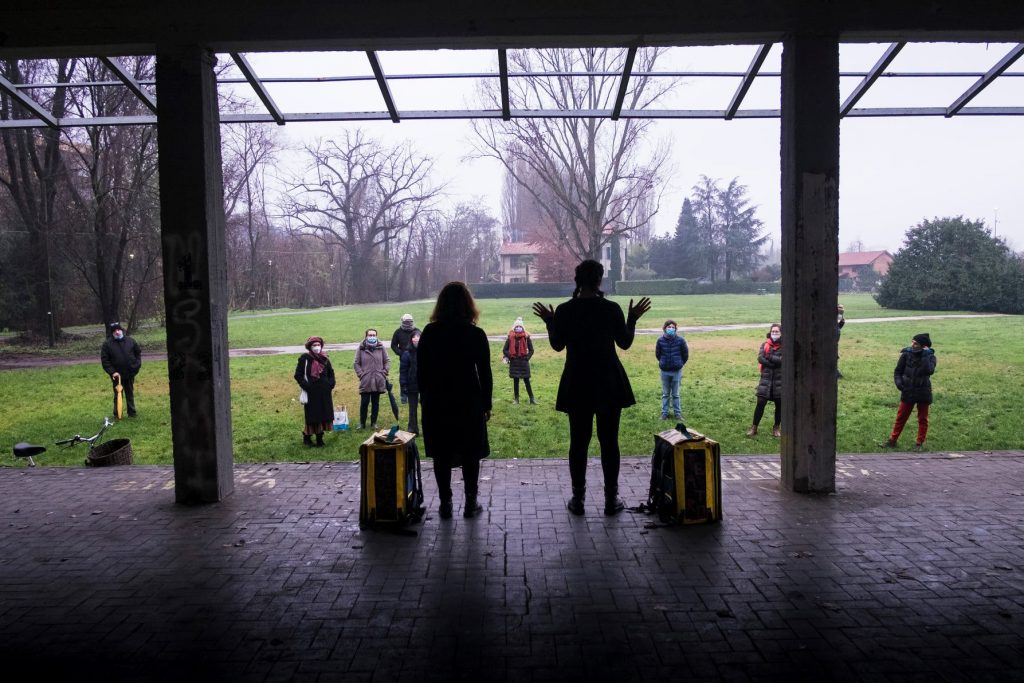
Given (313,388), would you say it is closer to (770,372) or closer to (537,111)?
(537,111)

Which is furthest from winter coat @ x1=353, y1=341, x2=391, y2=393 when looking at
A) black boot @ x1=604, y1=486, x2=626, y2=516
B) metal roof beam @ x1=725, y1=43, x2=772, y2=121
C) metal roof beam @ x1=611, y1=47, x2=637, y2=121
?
metal roof beam @ x1=725, y1=43, x2=772, y2=121

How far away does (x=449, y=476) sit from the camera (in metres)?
6.12

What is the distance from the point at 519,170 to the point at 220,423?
9.52 m

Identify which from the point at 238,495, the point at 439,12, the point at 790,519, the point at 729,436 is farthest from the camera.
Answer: the point at 729,436

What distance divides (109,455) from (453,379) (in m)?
5.46

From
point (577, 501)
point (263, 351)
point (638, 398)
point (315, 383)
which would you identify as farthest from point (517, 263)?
point (577, 501)

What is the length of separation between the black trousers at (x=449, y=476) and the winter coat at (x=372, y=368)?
5.88m

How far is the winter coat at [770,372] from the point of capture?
10859mm

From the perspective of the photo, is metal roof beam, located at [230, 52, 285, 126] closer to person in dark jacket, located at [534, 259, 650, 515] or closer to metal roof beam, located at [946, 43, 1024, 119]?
person in dark jacket, located at [534, 259, 650, 515]

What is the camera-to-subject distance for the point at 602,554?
528 centimetres

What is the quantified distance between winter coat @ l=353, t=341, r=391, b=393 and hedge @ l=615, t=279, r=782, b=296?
2202 cm

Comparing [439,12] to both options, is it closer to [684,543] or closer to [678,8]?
[678,8]

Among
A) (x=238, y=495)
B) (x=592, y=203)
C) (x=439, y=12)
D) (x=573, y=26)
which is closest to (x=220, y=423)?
(x=238, y=495)

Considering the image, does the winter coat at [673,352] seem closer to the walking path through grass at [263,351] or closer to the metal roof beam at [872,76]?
the metal roof beam at [872,76]
